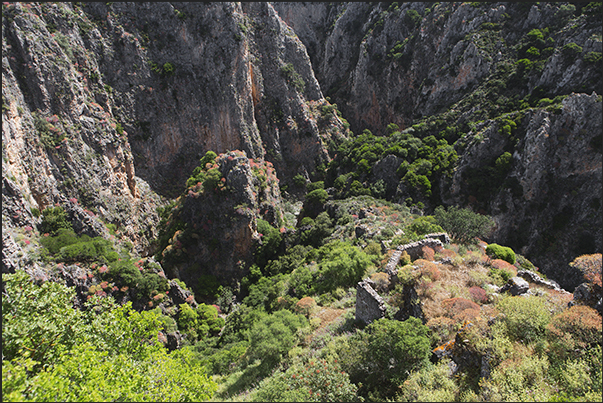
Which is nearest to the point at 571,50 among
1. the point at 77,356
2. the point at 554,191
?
the point at 554,191

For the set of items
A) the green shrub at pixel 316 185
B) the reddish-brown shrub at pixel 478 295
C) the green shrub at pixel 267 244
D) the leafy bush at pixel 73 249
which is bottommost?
the reddish-brown shrub at pixel 478 295

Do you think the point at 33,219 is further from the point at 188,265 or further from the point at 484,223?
the point at 484,223

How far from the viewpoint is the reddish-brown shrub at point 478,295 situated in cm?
1394

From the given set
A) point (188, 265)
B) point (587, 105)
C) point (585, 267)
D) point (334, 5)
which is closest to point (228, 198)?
point (188, 265)

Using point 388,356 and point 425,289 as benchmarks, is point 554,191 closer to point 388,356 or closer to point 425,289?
point 425,289

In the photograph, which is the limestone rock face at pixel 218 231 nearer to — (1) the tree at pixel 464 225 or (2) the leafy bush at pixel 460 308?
(1) the tree at pixel 464 225

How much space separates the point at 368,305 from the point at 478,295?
5.30 metres

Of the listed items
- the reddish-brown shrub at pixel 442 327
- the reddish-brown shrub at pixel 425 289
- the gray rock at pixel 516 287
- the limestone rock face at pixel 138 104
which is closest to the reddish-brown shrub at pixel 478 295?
the gray rock at pixel 516 287

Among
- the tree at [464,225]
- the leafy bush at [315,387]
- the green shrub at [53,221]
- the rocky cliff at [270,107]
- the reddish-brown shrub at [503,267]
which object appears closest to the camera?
the leafy bush at [315,387]

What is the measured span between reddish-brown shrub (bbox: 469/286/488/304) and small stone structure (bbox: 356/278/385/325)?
437cm

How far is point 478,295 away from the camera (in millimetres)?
14047

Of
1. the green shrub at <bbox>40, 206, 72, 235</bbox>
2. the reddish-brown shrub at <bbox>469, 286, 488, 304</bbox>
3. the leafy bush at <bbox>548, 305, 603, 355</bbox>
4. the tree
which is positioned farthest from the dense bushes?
the leafy bush at <bbox>548, 305, 603, 355</bbox>

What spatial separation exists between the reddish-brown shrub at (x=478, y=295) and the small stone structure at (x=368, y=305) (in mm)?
4375

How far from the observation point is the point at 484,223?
91.9 feet
